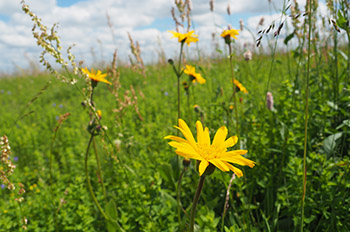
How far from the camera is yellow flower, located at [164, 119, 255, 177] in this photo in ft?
2.28

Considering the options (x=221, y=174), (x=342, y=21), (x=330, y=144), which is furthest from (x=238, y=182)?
(x=342, y=21)

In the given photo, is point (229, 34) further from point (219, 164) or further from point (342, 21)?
point (219, 164)

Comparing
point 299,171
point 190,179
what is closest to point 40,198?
point 190,179

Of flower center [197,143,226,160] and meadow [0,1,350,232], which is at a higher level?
flower center [197,143,226,160]

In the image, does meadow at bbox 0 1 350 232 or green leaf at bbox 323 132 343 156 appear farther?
green leaf at bbox 323 132 343 156

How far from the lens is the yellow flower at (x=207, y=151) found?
69 cm

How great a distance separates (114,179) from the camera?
90.3 inches

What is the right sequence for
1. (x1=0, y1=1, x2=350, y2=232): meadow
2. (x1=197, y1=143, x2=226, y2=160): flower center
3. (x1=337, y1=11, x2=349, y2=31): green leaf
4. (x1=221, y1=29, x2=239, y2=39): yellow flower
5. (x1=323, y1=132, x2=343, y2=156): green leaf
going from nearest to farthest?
(x1=197, y1=143, x2=226, y2=160): flower center → (x1=337, y1=11, x2=349, y2=31): green leaf → (x1=0, y1=1, x2=350, y2=232): meadow → (x1=323, y1=132, x2=343, y2=156): green leaf → (x1=221, y1=29, x2=239, y2=39): yellow flower

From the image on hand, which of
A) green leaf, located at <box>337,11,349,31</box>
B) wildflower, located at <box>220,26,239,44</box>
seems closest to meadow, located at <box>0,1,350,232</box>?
green leaf, located at <box>337,11,349,31</box>

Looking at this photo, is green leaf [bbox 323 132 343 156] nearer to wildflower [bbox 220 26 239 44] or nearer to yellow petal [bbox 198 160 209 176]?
wildflower [bbox 220 26 239 44]

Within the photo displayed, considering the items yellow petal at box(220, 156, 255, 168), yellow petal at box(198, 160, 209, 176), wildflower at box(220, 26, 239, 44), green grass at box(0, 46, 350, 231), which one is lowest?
green grass at box(0, 46, 350, 231)

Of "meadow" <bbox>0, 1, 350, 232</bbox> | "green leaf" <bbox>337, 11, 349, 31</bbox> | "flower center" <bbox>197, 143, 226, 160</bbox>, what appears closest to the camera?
"flower center" <bbox>197, 143, 226, 160</bbox>

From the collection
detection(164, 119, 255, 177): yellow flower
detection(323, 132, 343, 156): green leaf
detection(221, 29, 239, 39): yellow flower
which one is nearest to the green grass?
detection(323, 132, 343, 156): green leaf

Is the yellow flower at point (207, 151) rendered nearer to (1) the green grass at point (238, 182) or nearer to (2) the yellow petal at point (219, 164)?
(2) the yellow petal at point (219, 164)
